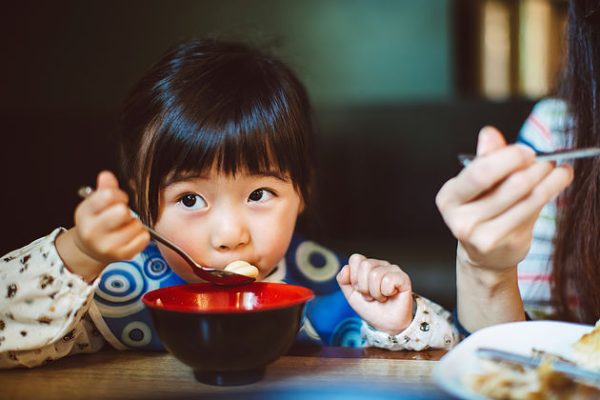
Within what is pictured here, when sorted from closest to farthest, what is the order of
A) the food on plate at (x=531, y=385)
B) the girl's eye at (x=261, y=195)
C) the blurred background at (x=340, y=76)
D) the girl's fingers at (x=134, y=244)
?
the food on plate at (x=531, y=385) < the girl's fingers at (x=134, y=244) < the girl's eye at (x=261, y=195) < the blurred background at (x=340, y=76)

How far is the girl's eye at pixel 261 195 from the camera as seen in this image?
1.07 metres

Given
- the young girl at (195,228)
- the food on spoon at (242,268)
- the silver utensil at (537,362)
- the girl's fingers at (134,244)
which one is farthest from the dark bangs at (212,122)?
the silver utensil at (537,362)

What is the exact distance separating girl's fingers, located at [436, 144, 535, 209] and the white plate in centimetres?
17

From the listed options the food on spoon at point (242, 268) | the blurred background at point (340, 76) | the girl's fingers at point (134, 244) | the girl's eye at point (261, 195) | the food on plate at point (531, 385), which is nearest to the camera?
the food on plate at point (531, 385)

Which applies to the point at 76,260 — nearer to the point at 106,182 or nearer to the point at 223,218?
the point at 106,182

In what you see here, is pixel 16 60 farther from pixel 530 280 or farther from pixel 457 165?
pixel 530 280

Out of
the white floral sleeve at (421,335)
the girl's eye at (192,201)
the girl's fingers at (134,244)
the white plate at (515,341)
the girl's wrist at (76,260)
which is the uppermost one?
the girl's eye at (192,201)

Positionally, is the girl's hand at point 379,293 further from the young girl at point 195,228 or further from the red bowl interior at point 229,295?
the red bowl interior at point 229,295

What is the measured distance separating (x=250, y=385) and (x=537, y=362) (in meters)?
0.32

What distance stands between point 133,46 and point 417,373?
279 centimetres

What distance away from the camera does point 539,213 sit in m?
0.79

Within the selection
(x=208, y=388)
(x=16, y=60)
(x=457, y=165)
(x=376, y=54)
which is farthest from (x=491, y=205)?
(x=16, y=60)

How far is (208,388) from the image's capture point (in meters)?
0.76

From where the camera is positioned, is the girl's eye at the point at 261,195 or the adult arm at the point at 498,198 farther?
the girl's eye at the point at 261,195
